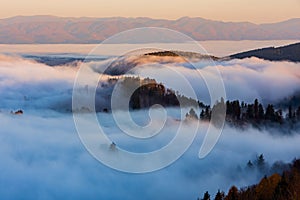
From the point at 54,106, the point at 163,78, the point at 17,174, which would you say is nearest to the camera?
the point at 17,174

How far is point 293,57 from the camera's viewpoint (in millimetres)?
164625

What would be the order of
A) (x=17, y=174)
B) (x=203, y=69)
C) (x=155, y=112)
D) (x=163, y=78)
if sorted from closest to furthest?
(x=17, y=174) < (x=155, y=112) < (x=163, y=78) < (x=203, y=69)

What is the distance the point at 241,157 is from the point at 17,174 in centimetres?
3337

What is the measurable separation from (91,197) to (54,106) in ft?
151

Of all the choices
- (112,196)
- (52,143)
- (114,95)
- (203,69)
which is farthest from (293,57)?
(112,196)

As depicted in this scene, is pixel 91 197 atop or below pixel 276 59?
below

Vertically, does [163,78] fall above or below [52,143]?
above

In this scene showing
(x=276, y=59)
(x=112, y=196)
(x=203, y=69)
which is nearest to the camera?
(x=112, y=196)

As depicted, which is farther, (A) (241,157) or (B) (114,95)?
(B) (114,95)

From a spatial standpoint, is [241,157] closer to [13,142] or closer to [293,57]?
[13,142]

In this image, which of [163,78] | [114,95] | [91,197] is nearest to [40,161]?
[91,197]

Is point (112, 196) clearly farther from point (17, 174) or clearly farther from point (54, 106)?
point (54, 106)

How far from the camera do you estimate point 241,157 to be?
83.5m

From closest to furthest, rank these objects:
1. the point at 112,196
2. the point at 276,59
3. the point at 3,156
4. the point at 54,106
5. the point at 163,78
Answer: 1. the point at 112,196
2. the point at 3,156
3. the point at 54,106
4. the point at 163,78
5. the point at 276,59
